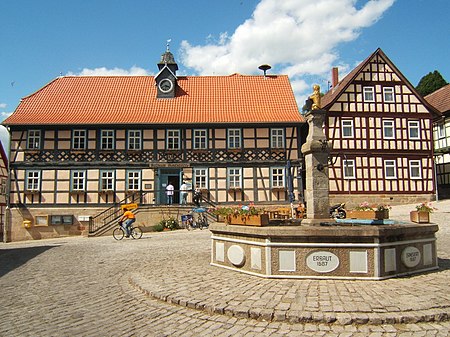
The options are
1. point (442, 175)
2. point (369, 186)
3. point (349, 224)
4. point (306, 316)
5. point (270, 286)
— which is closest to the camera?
point (306, 316)

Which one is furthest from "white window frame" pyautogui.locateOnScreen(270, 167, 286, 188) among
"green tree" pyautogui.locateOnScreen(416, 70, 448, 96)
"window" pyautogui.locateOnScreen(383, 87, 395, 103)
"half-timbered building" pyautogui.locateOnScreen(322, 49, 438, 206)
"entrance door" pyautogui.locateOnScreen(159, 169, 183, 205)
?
"green tree" pyautogui.locateOnScreen(416, 70, 448, 96)

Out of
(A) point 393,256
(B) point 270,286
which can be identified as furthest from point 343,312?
(A) point 393,256

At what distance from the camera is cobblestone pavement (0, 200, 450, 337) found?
505 centimetres

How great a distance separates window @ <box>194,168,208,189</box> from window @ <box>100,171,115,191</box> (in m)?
5.27

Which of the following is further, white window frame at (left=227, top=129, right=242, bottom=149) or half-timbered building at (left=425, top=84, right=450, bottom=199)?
half-timbered building at (left=425, top=84, right=450, bottom=199)

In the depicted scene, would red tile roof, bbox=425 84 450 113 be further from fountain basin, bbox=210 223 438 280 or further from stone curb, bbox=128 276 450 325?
stone curb, bbox=128 276 450 325

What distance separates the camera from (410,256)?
7.66m

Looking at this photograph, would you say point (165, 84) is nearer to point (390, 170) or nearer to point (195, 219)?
point (195, 219)

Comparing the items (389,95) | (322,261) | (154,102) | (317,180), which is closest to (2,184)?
(154,102)

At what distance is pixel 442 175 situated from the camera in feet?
104

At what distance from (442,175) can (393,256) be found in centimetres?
2815

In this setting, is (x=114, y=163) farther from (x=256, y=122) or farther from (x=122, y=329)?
(x=122, y=329)

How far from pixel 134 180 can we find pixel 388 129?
17876 millimetres

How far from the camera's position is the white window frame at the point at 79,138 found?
25438 mm
